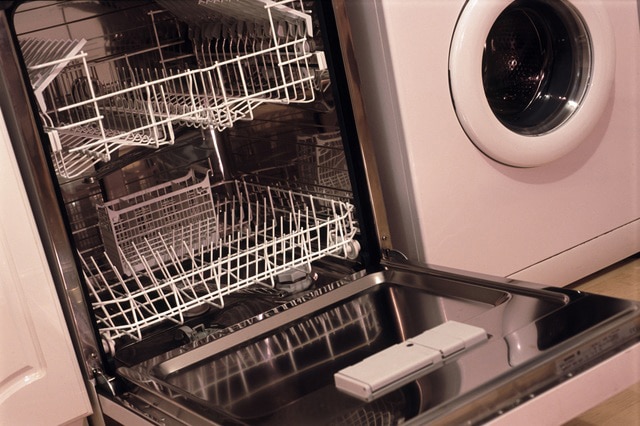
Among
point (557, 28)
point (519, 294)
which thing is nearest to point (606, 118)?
point (557, 28)

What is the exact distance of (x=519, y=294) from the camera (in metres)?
1.42

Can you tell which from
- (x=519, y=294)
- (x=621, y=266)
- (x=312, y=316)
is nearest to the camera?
(x=519, y=294)

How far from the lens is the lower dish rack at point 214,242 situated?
1.65 m

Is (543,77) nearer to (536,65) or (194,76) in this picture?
(536,65)

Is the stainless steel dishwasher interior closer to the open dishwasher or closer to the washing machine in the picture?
the open dishwasher

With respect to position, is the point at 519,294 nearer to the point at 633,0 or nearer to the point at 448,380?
the point at 448,380

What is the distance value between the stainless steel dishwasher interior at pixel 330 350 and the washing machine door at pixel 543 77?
42 centimetres

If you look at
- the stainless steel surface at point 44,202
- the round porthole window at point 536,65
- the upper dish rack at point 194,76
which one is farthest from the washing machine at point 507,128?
the stainless steel surface at point 44,202

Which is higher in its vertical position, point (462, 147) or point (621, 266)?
Result: point (462, 147)

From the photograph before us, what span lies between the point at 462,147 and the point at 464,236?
189 mm

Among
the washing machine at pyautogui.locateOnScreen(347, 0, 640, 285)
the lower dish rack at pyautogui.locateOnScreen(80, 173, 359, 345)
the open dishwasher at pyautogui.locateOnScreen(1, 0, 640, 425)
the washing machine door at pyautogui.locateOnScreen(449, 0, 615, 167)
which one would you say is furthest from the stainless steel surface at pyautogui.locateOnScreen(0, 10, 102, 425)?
the washing machine door at pyautogui.locateOnScreen(449, 0, 615, 167)

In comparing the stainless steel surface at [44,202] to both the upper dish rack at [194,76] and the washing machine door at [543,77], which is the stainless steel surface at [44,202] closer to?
→ the upper dish rack at [194,76]

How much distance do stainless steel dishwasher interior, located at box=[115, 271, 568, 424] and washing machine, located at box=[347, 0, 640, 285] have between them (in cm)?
25

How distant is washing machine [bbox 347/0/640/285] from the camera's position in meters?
1.71
